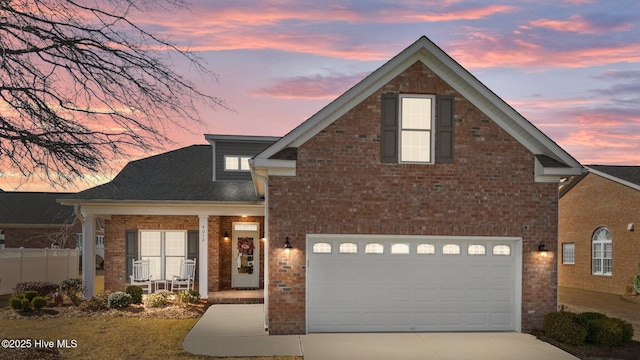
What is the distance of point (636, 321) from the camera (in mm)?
16266

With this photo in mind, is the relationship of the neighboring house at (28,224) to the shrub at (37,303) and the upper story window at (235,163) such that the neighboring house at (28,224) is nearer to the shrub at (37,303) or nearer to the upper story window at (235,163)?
the upper story window at (235,163)

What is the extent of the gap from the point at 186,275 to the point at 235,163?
5039mm

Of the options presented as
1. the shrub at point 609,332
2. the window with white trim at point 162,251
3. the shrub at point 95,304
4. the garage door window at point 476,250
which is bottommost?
the shrub at point 95,304

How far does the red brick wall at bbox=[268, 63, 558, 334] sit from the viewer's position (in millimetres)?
12531

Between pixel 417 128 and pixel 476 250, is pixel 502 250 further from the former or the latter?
pixel 417 128

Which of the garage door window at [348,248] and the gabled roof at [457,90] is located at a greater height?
the gabled roof at [457,90]

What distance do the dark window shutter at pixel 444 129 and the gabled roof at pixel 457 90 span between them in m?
0.46

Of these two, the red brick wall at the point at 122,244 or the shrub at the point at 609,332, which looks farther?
the red brick wall at the point at 122,244

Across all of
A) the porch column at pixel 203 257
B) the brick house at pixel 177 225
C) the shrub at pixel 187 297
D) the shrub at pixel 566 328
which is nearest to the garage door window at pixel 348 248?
the shrub at pixel 566 328

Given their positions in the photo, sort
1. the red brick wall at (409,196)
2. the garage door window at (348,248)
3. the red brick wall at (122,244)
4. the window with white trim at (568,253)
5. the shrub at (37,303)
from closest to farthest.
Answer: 1. the red brick wall at (409,196)
2. the garage door window at (348,248)
3. the shrub at (37,303)
4. the red brick wall at (122,244)
5. the window with white trim at (568,253)

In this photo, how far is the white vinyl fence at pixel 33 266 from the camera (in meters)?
20.8

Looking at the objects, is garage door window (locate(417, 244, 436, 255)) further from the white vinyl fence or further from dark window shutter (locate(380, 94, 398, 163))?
the white vinyl fence

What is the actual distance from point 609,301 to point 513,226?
38.1 feet

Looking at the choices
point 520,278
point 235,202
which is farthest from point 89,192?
point 520,278
